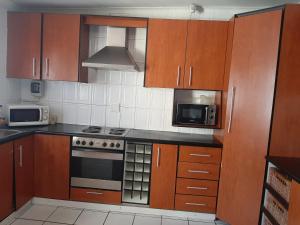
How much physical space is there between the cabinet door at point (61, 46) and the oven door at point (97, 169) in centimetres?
90

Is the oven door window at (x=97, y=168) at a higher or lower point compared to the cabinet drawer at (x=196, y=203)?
higher

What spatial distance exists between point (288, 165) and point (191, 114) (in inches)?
48.2

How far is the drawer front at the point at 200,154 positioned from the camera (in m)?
2.55

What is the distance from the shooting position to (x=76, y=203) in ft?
8.89

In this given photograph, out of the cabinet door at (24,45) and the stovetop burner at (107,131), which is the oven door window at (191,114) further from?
the cabinet door at (24,45)

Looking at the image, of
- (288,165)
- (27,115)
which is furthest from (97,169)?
(288,165)

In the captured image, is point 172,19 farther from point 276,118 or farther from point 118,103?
point 276,118

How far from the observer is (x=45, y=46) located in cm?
279

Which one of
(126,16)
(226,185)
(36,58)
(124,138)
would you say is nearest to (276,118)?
(226,185)

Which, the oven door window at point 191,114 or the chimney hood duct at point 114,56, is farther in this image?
the oven door window at point 191,114

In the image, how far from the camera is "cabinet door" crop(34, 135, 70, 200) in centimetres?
263

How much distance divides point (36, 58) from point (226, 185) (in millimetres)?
2526

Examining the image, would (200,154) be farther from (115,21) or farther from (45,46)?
(45,46)

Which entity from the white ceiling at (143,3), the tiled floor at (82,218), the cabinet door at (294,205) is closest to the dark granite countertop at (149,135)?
the tiled floor at (82,218)
